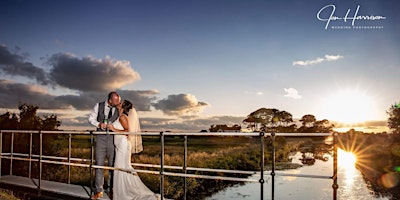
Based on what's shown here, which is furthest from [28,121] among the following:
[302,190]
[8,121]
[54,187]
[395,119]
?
[395,119]

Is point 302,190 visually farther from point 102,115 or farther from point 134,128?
point 102,115

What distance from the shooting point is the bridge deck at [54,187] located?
25.5 feet

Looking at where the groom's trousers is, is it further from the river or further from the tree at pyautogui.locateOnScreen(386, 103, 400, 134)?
the tree at pyautogui.locateOnScreen(386, 103, 400, 134)

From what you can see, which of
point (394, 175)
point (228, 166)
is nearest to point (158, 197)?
point (228, 166)

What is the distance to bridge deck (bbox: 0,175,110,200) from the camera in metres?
7.77

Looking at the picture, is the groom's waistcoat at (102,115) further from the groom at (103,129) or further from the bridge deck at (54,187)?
the bridge deck at (54,187)

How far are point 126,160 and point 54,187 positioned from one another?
2.25 m

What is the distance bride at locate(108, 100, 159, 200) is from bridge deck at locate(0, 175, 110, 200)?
433 mm

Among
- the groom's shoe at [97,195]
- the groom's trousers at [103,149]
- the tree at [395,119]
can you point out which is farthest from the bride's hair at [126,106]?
the tree at [395,119]

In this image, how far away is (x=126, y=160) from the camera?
739 cm

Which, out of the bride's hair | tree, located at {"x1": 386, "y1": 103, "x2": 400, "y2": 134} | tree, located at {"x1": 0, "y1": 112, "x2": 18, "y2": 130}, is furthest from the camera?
tree, located at {"x1": 386, "y1": 103, "x2": 400, "y2": 134}

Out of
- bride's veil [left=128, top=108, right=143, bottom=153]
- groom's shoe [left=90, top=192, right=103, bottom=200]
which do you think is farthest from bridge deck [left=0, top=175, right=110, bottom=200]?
bride's veil [left=128, top=108, right=143, bottom=153]

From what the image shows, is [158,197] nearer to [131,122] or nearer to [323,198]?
[131,122]

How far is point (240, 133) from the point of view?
5.39 meters
